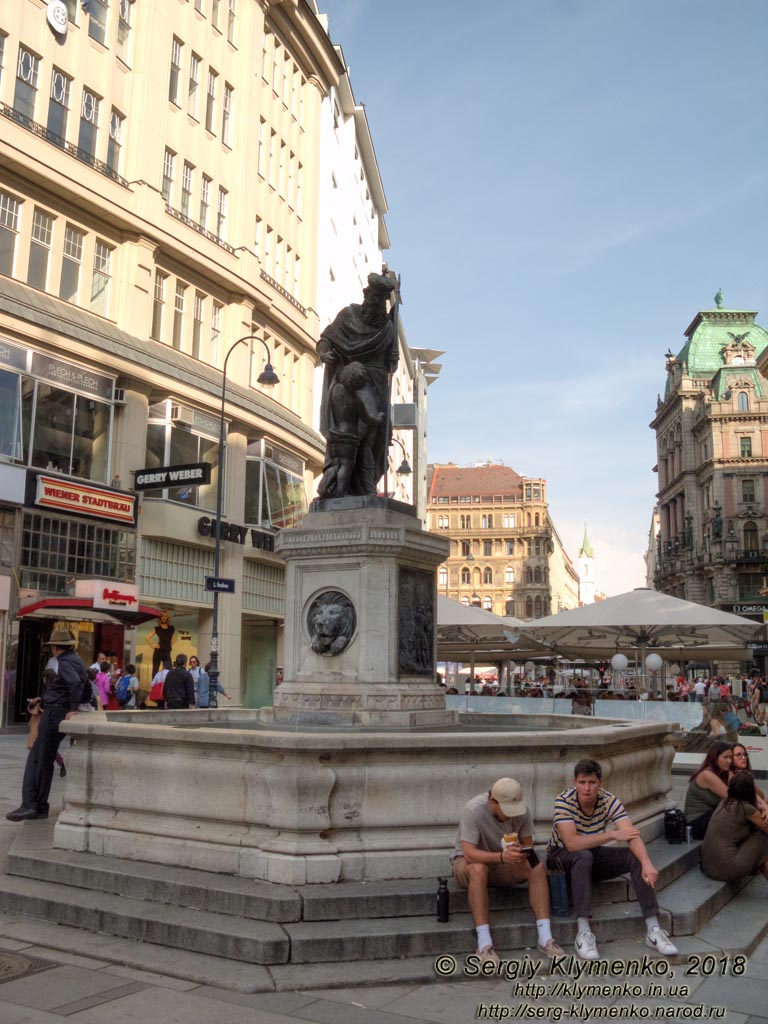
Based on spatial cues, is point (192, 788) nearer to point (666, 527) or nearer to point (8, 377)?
point (8, 377)

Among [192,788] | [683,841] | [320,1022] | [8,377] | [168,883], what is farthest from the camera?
[8,377]

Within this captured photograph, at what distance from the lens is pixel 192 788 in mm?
6633

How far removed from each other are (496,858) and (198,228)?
1096 inches

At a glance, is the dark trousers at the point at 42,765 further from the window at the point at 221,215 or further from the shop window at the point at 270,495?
the window at the point at 221,215

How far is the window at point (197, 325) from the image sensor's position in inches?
1218

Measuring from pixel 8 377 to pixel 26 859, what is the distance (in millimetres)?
18326

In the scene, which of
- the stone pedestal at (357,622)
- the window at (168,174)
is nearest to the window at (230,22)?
the window at (168,174)

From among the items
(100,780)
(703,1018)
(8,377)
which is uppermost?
(8,377)

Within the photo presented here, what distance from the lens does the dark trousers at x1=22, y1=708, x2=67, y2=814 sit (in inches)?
355

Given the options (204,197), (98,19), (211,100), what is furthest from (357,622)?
(211,100)

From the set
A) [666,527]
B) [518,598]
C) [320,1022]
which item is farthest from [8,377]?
[518,598]

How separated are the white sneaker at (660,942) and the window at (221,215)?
29.6 m

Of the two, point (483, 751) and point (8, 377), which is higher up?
point (8, 377)

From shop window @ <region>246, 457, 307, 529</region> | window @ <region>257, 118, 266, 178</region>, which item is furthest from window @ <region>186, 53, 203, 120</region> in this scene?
shop window @ <region>246, 457, 307, 529</region>
